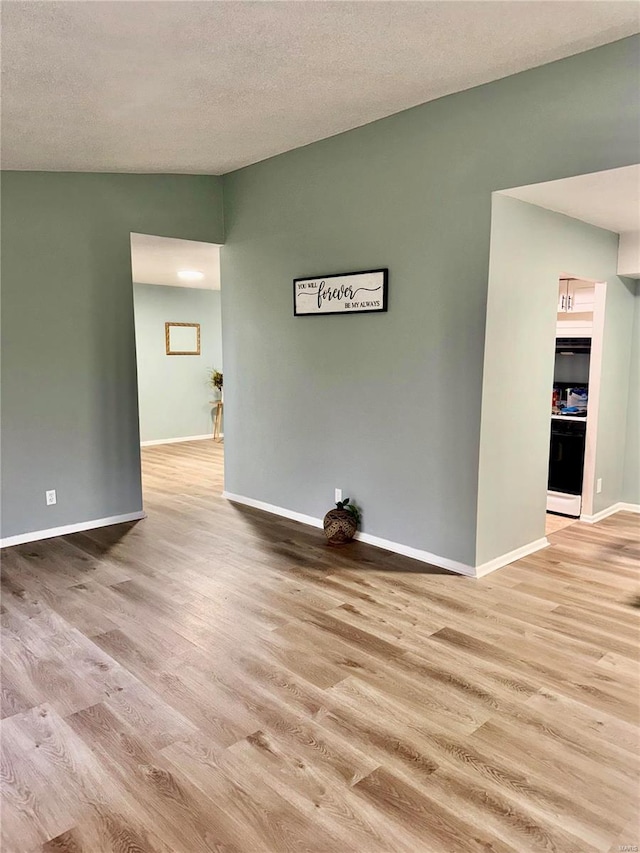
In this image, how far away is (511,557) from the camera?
4.04m

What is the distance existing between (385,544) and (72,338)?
2812 millimetres

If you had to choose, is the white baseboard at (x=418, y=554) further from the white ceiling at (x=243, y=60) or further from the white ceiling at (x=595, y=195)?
the white ceiling at (x=243, y=60)

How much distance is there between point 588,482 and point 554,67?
10.3ft

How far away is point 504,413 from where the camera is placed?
3.83 m

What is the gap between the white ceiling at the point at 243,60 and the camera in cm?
240

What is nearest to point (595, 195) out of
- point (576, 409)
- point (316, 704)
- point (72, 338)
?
point (576, 409)

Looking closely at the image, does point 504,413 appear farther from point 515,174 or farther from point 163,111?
point 163,111

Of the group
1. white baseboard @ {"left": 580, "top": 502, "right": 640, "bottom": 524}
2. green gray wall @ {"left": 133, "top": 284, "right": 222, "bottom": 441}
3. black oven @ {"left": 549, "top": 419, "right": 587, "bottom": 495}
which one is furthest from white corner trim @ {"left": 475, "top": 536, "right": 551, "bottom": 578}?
green gray wall @ {"left": 133, "top": 284, "right": 222, "bottom": 441}

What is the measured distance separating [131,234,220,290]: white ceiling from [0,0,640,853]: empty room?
71 millimetres

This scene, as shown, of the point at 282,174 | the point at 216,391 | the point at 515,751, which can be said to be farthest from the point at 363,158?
the point at 216,391

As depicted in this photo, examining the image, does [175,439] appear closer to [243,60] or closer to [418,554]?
[418,554]

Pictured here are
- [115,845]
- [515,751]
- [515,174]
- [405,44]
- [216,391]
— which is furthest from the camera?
[216,391]

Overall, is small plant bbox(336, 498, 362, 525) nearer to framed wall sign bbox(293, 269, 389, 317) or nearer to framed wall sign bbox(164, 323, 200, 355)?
framed wall sign bbox(293, 269, 389, 317)

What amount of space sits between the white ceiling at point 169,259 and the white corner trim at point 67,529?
7.59 ft
